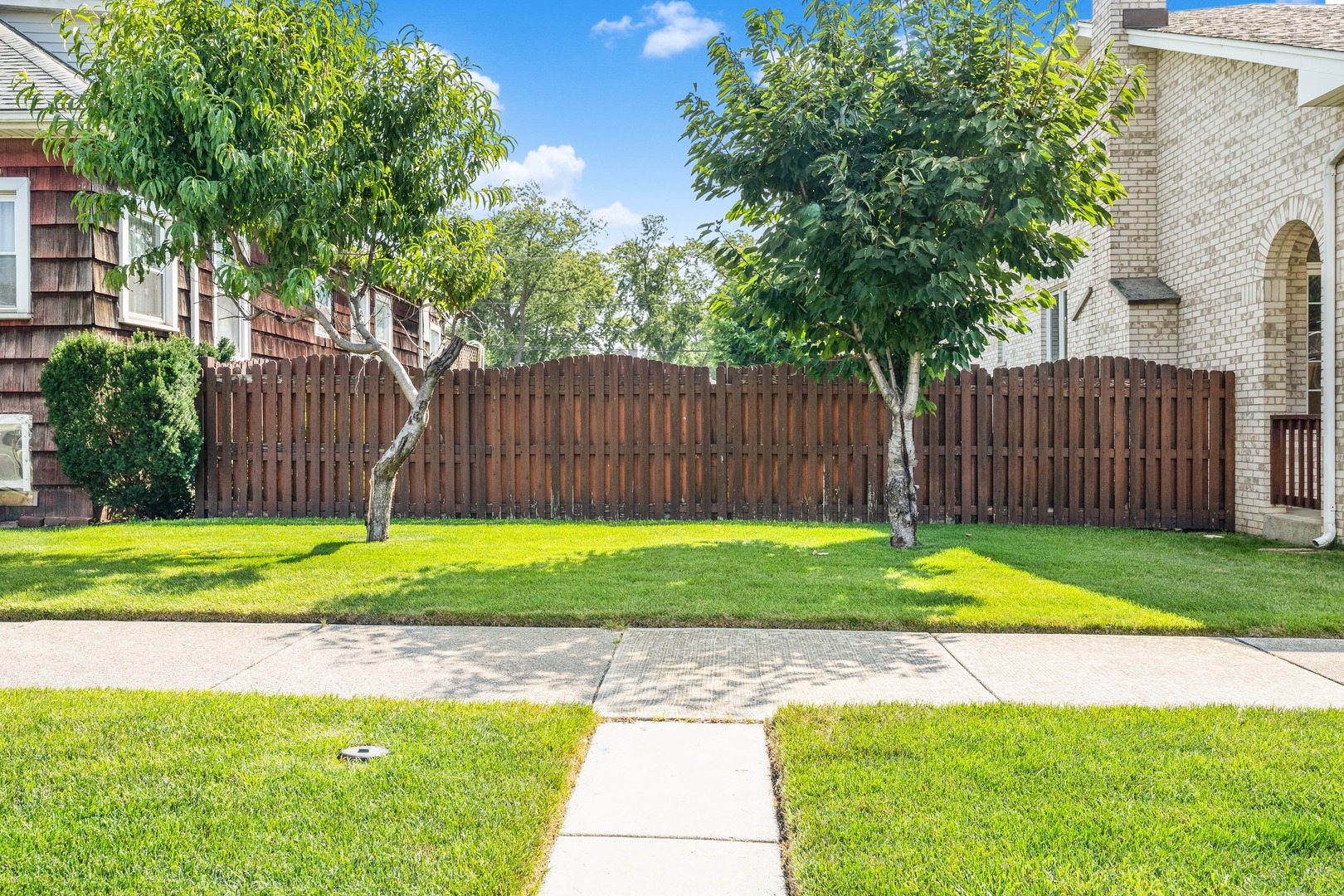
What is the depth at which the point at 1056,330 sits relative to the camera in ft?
52.1

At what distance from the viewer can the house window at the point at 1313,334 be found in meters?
11.0

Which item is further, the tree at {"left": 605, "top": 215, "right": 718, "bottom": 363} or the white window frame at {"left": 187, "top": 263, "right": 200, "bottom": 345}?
the tree at {"left": 605, "top": 215, "right": 718, "bottom": 363}

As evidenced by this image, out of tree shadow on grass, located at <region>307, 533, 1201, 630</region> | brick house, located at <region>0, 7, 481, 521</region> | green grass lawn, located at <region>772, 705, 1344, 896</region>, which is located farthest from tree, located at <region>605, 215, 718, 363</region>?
green grass lawn, located at <region>772, 705, 1344, 896</region>

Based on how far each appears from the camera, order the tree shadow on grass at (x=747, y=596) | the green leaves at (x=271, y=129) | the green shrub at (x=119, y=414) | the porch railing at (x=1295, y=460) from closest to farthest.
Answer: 1. the tree shadow on grass at (x=747, y=596)
2. the green leaves at (x=271, y=129)
3. the porch railing at (x=1295, y=460)
4. the green shrub at (x=119, y=414)

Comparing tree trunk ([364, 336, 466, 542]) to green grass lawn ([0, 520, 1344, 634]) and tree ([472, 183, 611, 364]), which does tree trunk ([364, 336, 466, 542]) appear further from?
tree ([472, 183, 611, 364])

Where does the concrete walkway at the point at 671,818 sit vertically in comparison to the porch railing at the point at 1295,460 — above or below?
below

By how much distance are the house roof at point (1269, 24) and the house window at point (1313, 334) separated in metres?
2.49

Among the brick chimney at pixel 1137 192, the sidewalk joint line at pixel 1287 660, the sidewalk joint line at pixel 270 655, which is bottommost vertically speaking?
the sidewalk joint line at pixel 1287 660

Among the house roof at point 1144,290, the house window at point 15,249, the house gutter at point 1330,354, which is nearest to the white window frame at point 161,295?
the house window at point 15,249

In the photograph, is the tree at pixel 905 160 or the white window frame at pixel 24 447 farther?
the white window frame at pixel 24 447

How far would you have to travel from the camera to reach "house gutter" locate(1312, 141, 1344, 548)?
341 inches

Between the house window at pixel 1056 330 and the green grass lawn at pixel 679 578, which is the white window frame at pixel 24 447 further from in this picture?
the house window at pixel 1056 330

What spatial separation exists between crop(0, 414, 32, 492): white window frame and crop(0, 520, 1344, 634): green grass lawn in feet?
3.94

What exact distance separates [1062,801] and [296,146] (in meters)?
7.34
